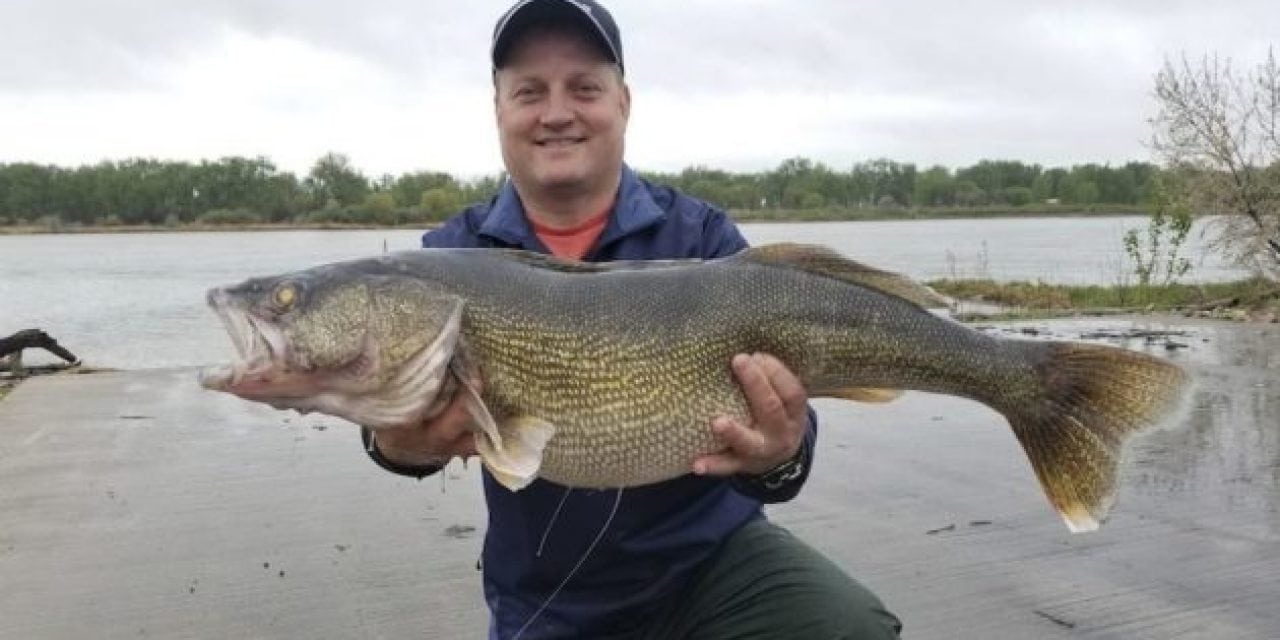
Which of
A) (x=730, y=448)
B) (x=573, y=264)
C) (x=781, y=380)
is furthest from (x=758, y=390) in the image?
(x=573, y=264)

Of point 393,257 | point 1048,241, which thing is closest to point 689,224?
point 393,257

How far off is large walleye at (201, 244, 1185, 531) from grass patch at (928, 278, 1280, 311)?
62.1 feet

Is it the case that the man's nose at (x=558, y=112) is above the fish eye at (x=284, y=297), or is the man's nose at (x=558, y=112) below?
above

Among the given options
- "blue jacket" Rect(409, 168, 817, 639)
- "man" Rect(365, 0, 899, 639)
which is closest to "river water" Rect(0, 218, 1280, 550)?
"man" Rect(365, 0, 899, 639)

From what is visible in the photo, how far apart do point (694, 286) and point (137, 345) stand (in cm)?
2059

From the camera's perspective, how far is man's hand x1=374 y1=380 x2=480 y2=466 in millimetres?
3270

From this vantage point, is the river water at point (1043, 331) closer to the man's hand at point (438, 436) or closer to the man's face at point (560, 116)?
the man's face at point (560, 116)

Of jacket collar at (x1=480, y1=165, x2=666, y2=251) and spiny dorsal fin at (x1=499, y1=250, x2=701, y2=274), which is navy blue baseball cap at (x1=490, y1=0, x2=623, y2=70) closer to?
jacket collar at (x1=480, y1=165, x2=666, y2=251)

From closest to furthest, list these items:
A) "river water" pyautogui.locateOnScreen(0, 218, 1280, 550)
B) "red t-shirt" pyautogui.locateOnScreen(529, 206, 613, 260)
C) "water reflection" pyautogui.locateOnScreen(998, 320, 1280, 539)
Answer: "red t-shirt" pyautogui.locateOnScreen(529, 206, 613, 260), "water reflection" pyautogui.locateOnScreen(998, 320, 1280, 539), "river water" pyautogui.locateOnScreen(0, 218, 1280, 550)

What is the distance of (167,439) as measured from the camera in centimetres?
931

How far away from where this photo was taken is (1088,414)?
3.35 meters

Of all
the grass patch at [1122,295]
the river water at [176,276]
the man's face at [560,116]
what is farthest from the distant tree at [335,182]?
the man's face at [560,116]

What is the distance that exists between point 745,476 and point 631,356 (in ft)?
1.87

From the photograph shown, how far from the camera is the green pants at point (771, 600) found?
3461 mm
